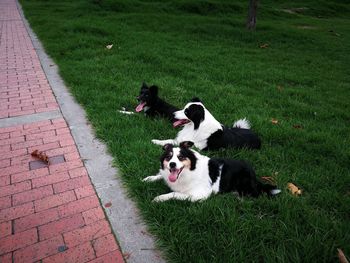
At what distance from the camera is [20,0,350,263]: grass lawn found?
2701 millimetres

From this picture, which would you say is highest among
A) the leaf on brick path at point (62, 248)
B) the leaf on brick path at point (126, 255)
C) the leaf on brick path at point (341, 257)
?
the leaf on brick path at point (341, 257)

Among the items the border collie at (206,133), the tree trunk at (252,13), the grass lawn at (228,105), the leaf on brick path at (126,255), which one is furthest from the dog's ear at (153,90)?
the tree trunk at (252,13)

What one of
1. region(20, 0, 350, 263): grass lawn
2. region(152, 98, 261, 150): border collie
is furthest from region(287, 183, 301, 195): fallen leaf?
region(152, 98, 261, 150): border collie

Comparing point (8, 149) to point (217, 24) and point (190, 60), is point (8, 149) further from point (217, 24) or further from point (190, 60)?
point (217, 24)

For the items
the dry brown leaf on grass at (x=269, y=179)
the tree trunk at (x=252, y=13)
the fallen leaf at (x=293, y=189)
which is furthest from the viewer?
the tree trunk at (x=252, y=13)

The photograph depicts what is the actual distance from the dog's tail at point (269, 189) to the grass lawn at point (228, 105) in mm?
84

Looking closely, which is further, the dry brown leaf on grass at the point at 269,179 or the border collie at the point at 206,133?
the border collie at the point at 206,133

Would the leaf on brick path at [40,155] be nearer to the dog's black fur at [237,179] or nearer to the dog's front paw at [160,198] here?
the dog's front paw at [160,198]

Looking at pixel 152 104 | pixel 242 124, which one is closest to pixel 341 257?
pixel 242 124

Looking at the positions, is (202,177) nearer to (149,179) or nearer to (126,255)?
(149,179)

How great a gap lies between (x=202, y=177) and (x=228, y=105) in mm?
2714

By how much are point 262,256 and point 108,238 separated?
139cm

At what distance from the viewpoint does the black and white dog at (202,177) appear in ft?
10.0

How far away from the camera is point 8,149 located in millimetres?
3971
